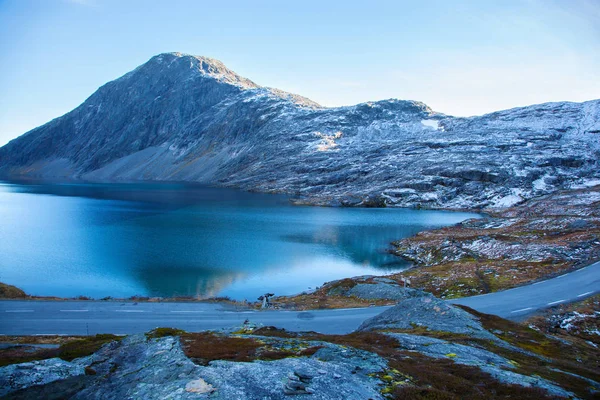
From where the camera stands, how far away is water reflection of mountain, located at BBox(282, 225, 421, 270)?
6688 centimetres

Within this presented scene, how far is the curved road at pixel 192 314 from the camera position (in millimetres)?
29406

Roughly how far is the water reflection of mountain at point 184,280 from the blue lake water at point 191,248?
0.13 metres

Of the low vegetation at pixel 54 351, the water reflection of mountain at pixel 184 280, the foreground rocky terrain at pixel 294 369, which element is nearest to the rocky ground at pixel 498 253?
the foreground rocky terrain at pixel 294 369

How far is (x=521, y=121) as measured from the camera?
19262cm

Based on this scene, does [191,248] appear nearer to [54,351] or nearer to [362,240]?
[362,240]

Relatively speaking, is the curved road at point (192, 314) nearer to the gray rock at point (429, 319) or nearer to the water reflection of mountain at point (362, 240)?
the gray rock at point (429, 319)

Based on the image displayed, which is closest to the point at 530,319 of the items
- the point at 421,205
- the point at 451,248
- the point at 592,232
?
the point at 451,248

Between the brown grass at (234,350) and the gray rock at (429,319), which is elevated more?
the brown grass at (234,350)

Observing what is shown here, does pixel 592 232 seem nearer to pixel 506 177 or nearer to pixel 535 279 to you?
pixel 535 279

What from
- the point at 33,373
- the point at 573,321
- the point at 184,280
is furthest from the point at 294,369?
the point at 184,280

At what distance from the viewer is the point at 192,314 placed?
109ft

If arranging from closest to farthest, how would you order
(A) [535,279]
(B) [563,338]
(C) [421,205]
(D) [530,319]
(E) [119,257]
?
(B) [563,338] < (D) [530,319] < (A) [535,279] < (E) [119,257] < (C) [421,205]

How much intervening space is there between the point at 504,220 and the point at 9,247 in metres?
107

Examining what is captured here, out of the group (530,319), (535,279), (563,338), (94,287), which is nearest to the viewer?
(563,338)
